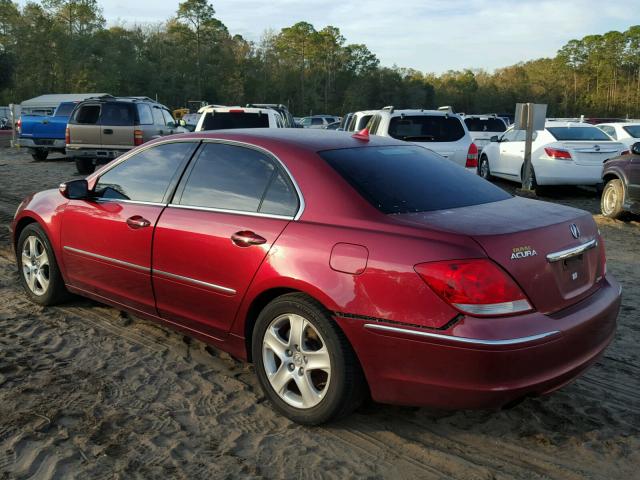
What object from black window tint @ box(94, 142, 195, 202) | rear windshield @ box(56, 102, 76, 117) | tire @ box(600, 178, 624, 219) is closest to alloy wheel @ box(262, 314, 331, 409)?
black window tint @ box(94, 142, 195, 202)

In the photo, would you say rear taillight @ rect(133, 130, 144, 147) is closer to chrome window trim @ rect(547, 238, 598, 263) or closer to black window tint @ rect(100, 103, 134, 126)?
black window tint @ rect(100, 103, 134, 126)

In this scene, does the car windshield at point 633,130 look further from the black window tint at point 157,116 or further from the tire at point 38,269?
the tire at point 38,269

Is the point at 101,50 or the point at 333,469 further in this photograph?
the point at 101,50

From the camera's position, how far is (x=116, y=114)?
51.3 ft

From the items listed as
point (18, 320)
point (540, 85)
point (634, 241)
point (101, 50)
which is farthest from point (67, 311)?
point (540, 85)

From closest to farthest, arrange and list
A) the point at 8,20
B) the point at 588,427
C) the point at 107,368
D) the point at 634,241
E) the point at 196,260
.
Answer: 1. the point at 588,427
2. the point at 196,260
3. the point at 107,368
4. the point at 634,241
5. the point at 8,20

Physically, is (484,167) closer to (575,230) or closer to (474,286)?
(575,230)

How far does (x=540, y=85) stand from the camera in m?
98.4

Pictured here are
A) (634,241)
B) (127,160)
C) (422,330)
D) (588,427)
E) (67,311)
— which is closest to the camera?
(422,330)

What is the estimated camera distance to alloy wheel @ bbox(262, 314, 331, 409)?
10.8ft

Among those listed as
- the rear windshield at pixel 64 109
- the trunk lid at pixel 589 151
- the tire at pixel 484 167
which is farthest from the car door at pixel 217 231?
the rear windshield at pixel 64 109

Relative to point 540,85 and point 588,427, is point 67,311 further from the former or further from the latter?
point 540,85

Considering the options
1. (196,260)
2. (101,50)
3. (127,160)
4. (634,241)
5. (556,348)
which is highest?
(101,50)

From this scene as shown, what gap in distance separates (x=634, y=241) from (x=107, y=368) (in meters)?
7.22
